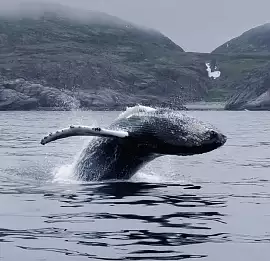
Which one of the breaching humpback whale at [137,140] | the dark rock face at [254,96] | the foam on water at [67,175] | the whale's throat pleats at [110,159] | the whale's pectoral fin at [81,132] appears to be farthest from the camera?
the dark rock face at [254,96]

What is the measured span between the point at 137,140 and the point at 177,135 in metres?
0.76

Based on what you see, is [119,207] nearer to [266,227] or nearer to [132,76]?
[266,227]

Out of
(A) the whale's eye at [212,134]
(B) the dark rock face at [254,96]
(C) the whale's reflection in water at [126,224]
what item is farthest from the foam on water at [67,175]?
(B) the dark rock face at [254,96]

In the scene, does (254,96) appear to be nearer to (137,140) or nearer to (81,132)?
(137,140)

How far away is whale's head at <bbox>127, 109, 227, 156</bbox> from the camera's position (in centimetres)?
1251

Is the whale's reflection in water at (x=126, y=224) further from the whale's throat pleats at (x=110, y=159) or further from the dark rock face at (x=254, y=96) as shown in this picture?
the dark rock face at (x=254, y=96)

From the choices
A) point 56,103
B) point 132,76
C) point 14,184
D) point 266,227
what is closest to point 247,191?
point 266,227

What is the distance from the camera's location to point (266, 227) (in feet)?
28.4

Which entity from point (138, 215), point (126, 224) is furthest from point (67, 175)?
point (126, 224)

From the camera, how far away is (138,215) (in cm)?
943

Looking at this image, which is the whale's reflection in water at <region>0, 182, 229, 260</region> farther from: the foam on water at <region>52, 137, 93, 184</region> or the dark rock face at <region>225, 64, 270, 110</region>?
the dark rock face at <region>225, 64, 270, 110</region>

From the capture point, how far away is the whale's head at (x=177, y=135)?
12508 millimetres

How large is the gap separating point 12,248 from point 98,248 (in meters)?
0.91

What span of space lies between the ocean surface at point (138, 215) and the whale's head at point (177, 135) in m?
0.73
